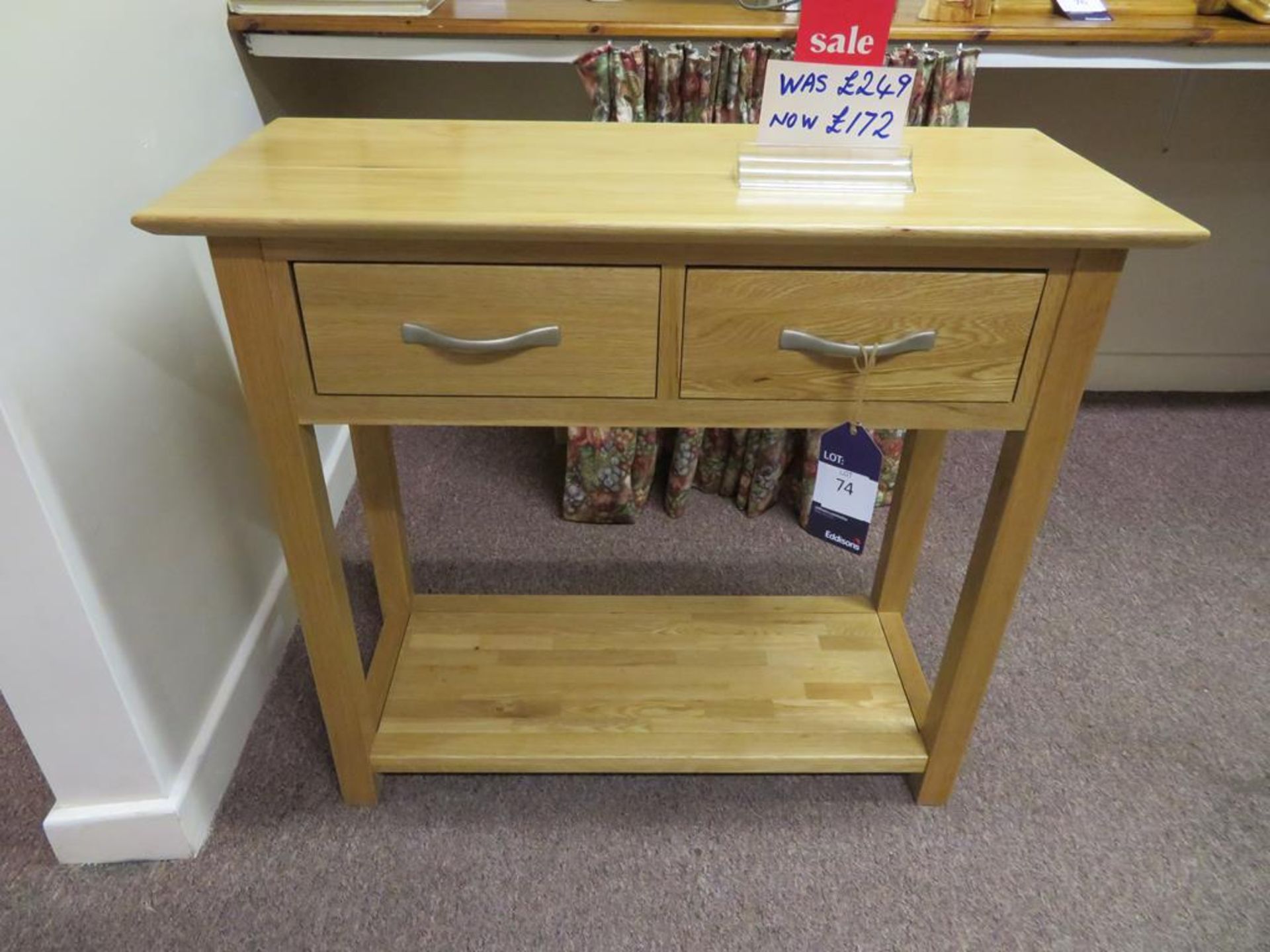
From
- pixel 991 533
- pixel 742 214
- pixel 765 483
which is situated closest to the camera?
pixel 742 214

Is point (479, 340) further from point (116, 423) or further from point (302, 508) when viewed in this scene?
point (116, 423)

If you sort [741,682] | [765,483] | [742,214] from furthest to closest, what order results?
[765,483] → [741,682] → [742,214]

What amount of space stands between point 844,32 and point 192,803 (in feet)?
3.78

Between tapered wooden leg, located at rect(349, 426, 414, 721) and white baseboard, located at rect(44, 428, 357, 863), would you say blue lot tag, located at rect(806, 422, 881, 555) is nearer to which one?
tapered wooden leg, located at rect(349, 426, 414, 721)

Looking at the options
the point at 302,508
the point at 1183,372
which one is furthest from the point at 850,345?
the point at 1183,372

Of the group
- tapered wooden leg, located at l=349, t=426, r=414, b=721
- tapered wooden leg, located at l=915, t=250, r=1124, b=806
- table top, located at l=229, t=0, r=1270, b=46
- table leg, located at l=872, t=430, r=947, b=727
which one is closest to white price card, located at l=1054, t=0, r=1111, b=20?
table top, located at l=229, t=0, r=1270, b=46

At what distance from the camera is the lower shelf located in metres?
1.13

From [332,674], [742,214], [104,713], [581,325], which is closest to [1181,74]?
[742,214]

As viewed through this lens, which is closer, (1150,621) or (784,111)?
(784,111)

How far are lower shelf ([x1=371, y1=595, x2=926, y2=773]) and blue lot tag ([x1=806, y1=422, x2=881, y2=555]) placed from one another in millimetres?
317

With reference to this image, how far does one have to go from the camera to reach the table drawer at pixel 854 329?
79 centimetres

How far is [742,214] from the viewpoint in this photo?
0.77 m

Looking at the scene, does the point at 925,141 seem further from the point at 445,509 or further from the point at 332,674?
the point at 445,509

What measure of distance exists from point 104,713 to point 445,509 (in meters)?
0.81
